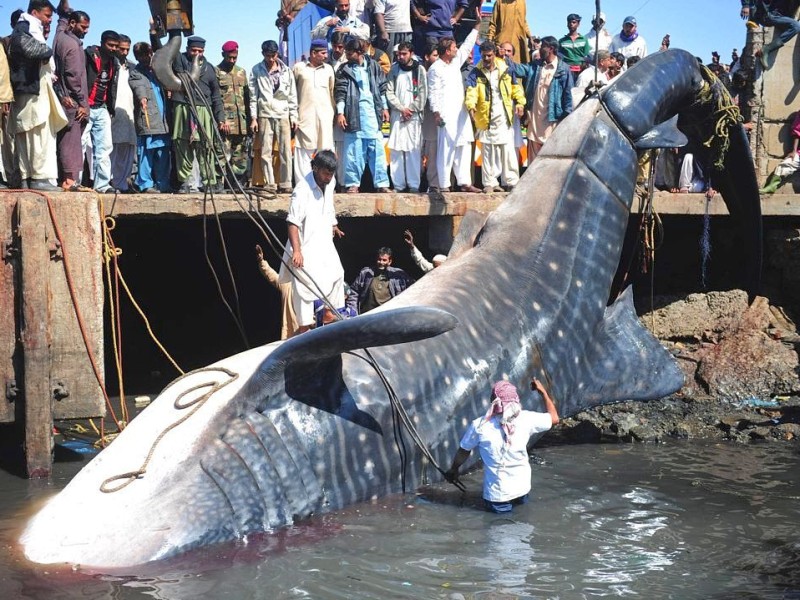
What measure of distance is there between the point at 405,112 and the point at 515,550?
23.0 feet

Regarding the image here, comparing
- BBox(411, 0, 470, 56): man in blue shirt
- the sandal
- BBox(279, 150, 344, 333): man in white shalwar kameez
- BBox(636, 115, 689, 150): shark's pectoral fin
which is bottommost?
BBox(279, 150, 344, 333): man in white shalwar kameez

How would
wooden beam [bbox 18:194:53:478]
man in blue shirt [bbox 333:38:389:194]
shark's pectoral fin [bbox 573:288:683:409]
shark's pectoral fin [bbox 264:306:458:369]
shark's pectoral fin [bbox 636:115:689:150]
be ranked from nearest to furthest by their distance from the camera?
shark's pectoral fin [bbox 264:306:458:369] → wooden beam [bbox 18:194:53:478] → shark's pectoral fin [bbox 573:288:683:409] → shark's pectoral fin [bbox 636:115:689:150] → man in blue shirt [bbox 333:38:389:194]

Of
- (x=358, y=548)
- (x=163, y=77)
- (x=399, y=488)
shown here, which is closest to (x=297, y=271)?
(x=163, y=77)

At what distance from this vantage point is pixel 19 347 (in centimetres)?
842

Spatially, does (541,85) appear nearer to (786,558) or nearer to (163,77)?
(163,77)

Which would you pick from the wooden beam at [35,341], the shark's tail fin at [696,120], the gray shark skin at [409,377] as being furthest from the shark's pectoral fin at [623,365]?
the wooden beam at [35,341]

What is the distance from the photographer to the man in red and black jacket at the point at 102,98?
38.3 feet

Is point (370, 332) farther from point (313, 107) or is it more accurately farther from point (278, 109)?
point (278, 109)

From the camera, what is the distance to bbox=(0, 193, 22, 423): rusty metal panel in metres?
8.39

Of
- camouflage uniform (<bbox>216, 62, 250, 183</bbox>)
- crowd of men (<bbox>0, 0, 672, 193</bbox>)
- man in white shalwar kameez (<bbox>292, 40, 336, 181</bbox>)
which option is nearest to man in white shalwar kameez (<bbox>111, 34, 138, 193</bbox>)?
crowd of men (<bbox>0, 0, 672, 193</bbox>)

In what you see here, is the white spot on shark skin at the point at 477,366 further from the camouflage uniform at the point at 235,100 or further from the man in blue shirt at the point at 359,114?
the camouflage uniform at the point at 235,100

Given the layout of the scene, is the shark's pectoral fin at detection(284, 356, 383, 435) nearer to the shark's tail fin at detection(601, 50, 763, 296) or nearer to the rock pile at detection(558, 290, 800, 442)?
the rock pile at detection(558, 290, 800, 442)

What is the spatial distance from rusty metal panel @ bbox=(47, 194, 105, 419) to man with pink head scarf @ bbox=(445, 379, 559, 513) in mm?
3176

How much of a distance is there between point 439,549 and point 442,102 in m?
6.99
